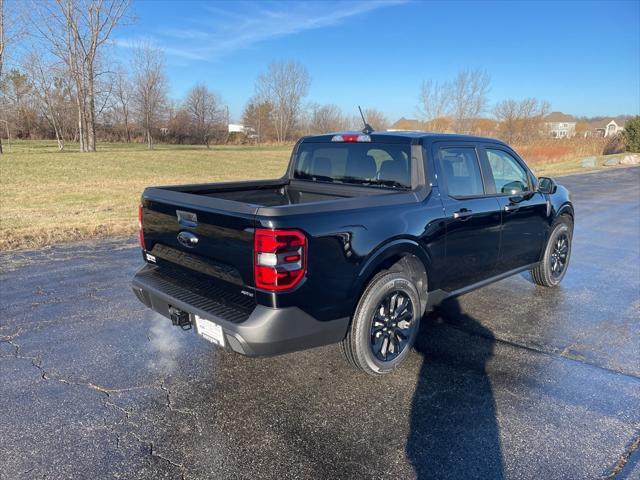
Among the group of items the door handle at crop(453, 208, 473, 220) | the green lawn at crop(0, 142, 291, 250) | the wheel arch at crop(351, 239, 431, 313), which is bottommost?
the green lawn at crop(0, 142, 291, 250)

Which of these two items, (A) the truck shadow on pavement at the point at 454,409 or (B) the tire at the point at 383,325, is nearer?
(A) the truck shadow on pavement at the point at 454,409

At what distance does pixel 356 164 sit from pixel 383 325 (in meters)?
1.52

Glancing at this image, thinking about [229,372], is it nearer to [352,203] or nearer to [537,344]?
[352,203]

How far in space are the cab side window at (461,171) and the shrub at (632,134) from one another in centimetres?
4526

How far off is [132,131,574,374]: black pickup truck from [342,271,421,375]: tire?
0.01 meters

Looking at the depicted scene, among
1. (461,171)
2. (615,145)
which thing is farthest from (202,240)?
(615,145)

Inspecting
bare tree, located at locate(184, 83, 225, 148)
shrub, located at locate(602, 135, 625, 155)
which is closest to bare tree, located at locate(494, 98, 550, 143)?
shrub, located at locate(602, 135, 625, 155)

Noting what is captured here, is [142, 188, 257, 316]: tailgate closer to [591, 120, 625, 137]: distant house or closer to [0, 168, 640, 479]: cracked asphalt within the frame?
[0, 168, 640, 479]: cracked asphalt

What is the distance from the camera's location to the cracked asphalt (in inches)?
98.6

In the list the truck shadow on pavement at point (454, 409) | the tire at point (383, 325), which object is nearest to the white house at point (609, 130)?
the truck shadow on pavement at point (454, 409)

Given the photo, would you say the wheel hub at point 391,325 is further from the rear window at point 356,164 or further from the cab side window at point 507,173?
the cab side window at point 507,173

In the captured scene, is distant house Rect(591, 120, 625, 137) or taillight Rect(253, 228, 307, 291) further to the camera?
distant house Rect(591, 120, 625, 137)

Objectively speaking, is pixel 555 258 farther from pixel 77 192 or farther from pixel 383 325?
pixel 77 192

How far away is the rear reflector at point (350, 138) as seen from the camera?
4.09 m
